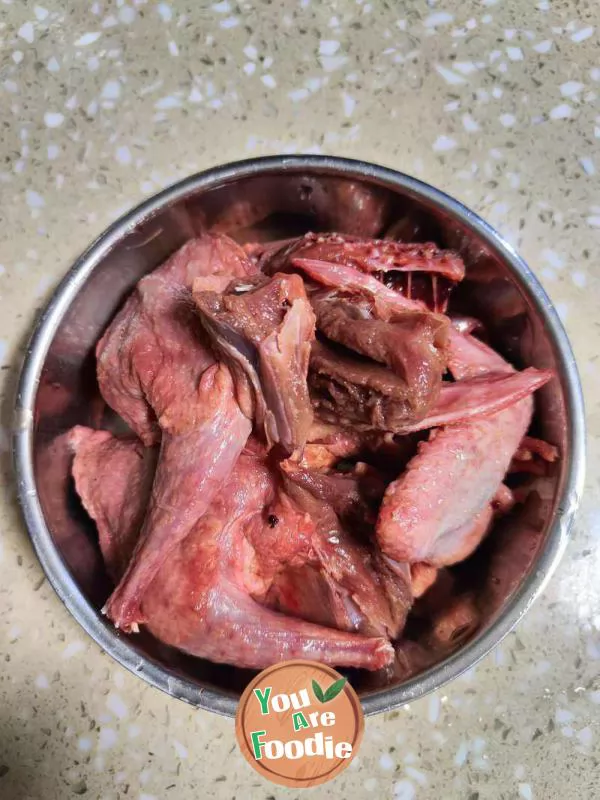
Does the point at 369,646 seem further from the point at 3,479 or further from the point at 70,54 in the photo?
the point at 70,54

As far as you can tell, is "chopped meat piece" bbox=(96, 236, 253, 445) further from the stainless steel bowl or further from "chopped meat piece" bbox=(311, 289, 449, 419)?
"chopped meat piece" bbox=(311, 289, 449, 419)

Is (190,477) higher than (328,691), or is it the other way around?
(190,477)

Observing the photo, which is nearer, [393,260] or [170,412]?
[170,412]

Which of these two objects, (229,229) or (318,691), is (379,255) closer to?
(229,229)

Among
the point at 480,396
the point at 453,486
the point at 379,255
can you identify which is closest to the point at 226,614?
the point at 453,486

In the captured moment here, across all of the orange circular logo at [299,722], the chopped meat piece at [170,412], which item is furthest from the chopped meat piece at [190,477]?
the orange circular logo at [299,722]

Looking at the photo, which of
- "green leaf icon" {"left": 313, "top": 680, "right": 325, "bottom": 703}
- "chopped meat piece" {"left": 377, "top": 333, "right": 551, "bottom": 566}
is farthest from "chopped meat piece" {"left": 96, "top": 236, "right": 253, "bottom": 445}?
"green leaf icon" {"left": 313, "top": 680, "right": 325, "bottom": 703}
